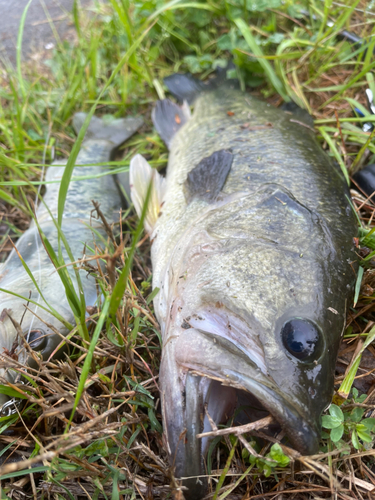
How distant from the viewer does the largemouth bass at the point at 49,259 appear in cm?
206

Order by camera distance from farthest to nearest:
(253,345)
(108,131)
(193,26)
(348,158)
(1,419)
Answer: (193,26), (108,131), (348,158), (1,419), (253,345)

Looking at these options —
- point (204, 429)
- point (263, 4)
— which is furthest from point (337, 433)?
point (263, 4)

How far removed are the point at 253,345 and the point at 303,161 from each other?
1478mm

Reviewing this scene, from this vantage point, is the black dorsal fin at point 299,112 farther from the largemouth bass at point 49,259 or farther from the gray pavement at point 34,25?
the gray pavement at point 34,25

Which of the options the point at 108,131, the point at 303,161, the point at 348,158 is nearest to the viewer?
the point at 303,161

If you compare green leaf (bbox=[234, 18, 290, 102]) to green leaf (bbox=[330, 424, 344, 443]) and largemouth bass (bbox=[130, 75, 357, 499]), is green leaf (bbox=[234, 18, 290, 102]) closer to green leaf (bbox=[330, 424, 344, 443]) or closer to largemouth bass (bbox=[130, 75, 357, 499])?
largemouth bass (bbox=[130, 75, 357, 499])

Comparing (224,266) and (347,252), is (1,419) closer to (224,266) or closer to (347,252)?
(224,266)

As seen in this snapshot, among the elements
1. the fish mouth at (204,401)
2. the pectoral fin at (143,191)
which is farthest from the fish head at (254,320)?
the pectoral fin at (143,191)

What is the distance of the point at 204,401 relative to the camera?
5.01 ft

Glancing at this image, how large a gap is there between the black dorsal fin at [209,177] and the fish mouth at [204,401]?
1105 millimetres

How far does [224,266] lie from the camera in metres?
1.86

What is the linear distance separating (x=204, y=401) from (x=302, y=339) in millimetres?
522

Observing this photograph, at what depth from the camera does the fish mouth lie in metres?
1.41

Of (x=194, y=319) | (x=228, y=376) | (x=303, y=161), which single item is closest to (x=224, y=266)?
(x=194, y=319)
